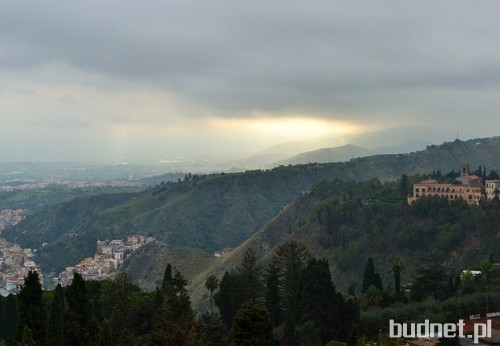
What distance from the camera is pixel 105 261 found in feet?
488

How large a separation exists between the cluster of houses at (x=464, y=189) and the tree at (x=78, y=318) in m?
79.0

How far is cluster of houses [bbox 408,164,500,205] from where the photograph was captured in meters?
93.6

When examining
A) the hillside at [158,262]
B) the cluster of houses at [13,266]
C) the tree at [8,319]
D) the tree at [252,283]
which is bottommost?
the cluster of houses at [13,266]

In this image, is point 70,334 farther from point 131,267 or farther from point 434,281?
point 131,267

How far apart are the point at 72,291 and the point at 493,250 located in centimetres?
6819

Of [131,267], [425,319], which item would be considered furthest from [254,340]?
[131,267]

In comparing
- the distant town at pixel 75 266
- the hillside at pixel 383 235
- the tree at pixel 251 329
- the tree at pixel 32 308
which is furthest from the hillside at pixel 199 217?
the tree at pixel 251 329

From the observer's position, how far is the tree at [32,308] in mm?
27344

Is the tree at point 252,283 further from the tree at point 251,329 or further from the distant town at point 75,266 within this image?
the distant town at point 75,266

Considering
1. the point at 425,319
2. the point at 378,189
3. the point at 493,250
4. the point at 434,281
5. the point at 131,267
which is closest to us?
the point at 425,319

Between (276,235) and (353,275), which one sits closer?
(353,275)

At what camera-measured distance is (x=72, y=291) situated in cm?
2686

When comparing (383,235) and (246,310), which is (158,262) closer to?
(383,235)

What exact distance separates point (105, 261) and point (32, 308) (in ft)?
411
